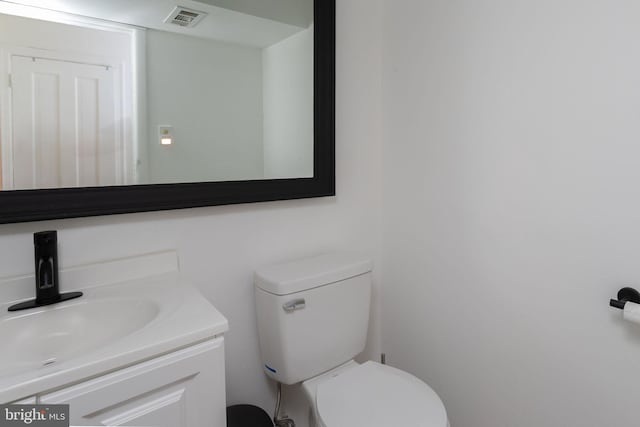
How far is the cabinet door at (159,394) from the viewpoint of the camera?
0.66 meters

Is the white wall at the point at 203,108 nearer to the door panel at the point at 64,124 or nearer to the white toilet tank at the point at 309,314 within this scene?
the door panel at the point at 64,124

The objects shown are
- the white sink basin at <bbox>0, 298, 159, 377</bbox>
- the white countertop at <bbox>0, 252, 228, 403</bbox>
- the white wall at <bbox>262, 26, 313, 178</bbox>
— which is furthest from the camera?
the white wall at <bbox>262, 26, 313, 178</bbox>

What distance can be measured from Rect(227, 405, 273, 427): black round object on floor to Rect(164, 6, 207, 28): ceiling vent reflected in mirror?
1.24 m

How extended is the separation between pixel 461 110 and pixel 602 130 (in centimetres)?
44

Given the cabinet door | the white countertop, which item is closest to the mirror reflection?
the white countertop

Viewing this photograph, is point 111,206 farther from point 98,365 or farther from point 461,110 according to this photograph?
point 461,110

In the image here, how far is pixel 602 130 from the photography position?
3.19 ft

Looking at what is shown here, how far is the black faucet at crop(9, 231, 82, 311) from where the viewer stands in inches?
35.2

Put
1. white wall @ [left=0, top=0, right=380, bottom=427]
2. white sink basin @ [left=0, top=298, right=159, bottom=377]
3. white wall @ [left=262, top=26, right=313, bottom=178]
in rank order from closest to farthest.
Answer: white sink basin @ [left=0, top=298, right=159, bottom=377], white wall @ [left=0, top=0, right=380, bottom=427], white wall @ [left=262, top=26, right=313, bottom=178]

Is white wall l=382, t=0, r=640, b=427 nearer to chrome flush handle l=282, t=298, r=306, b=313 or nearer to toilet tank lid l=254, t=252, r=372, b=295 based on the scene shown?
toilet tank lid l=254, t=252, r=372, b=295

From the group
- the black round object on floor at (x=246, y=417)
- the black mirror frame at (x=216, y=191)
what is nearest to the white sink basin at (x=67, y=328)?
the black mirror frame at (x=216, y=191)

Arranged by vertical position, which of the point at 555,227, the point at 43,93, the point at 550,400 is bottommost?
the point at 550,400

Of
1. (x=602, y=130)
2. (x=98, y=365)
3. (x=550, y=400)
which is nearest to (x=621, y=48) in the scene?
(x=602, y=130)

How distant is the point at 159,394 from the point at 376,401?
2.05 feet
